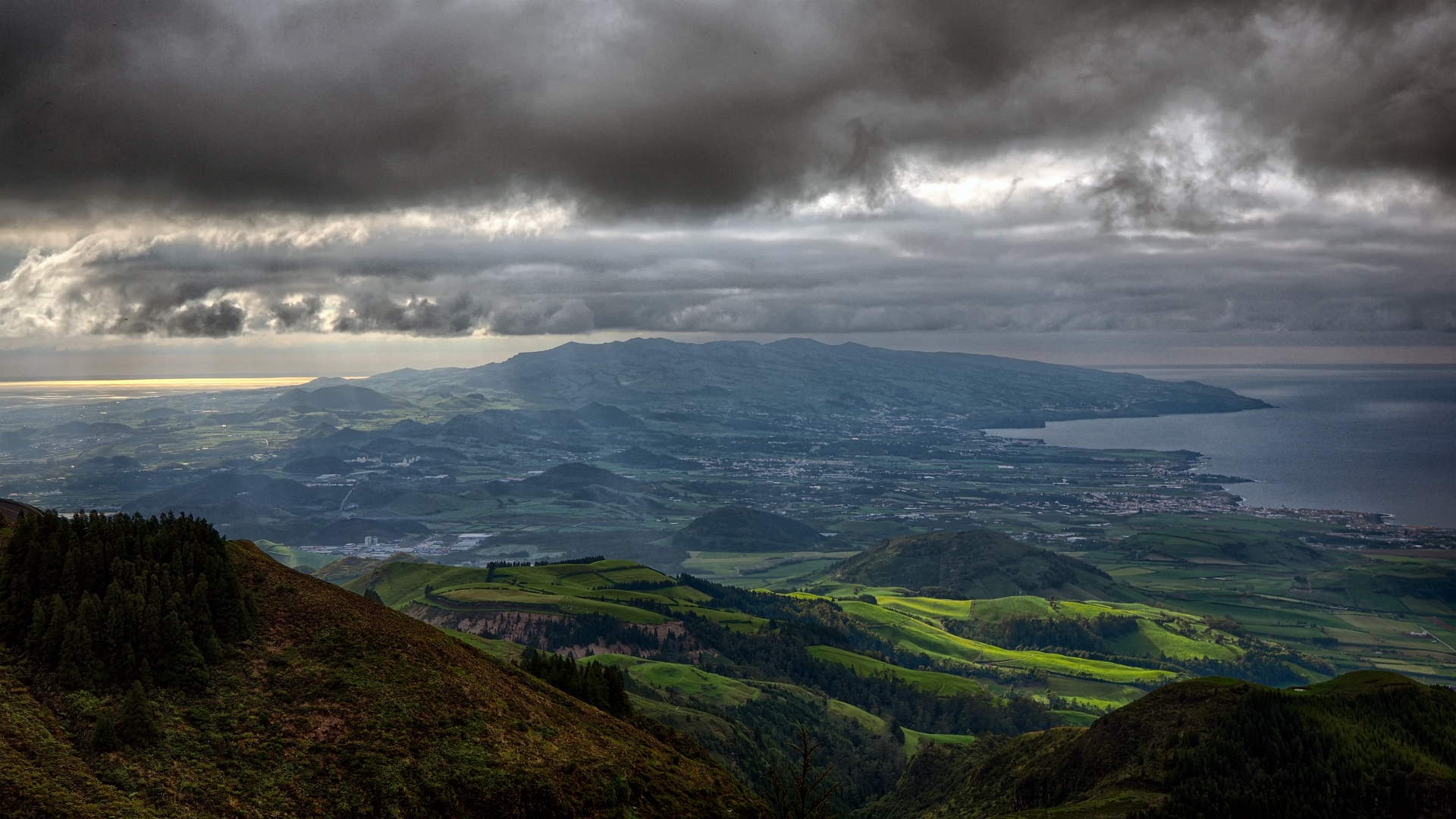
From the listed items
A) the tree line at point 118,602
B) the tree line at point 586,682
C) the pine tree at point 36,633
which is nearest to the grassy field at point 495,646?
the tree line at point 586,682

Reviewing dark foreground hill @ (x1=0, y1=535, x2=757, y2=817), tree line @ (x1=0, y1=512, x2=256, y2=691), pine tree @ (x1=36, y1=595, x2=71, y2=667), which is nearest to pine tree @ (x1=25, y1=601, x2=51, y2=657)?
tree line @ (x1=0, y1=512, x2=256, y2=691)

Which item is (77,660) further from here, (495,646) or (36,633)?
(495,646)

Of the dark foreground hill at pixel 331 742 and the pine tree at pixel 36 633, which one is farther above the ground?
the pine tree at pixel 36 633

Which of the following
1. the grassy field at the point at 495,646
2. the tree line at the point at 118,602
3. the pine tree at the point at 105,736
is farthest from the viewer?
the grassy field at the point at 495,646

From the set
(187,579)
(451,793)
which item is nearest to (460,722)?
(451,793)

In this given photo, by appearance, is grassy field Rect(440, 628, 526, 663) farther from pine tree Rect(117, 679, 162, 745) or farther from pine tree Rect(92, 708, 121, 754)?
pine tree Rect(92, 708, 121, 754)

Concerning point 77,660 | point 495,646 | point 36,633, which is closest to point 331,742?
point 77,660

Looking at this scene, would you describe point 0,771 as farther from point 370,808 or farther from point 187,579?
point 187,579

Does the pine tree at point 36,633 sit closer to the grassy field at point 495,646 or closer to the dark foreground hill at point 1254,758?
the dark foreground hill at point 1254,758
